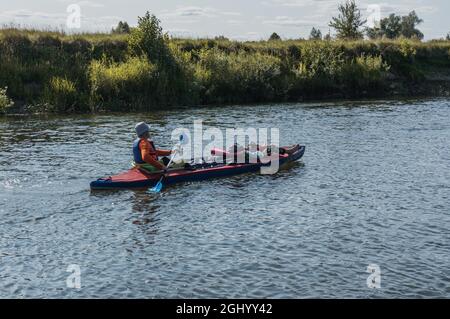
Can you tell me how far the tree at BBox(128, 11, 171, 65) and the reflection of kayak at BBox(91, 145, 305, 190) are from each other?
1851 cm

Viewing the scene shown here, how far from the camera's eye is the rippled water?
10.6 metres

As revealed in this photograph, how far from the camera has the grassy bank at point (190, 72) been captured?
111ft

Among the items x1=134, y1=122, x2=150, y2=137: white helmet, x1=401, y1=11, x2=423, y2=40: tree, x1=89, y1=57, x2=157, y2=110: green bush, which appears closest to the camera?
x1=134, y1=122, x2=150, y2=137: white helmet

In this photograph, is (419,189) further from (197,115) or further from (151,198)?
(197,115)

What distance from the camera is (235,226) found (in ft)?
44.6

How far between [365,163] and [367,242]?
8.00 m

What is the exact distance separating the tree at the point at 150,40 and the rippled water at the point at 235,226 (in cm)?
1356

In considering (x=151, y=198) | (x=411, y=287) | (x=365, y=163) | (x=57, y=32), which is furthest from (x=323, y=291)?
(x=57, y=32)
